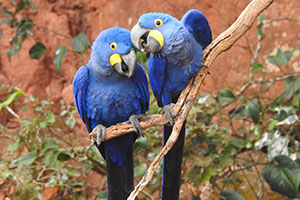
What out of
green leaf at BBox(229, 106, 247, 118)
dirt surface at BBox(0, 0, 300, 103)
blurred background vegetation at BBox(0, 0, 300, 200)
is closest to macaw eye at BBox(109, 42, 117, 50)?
blurred background vegetation at BBox(0, 0, 300, 200)

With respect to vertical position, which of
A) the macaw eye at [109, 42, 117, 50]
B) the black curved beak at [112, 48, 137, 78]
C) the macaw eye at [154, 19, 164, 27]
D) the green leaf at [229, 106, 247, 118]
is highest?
the green leaf at [229, 106, 247, 118]

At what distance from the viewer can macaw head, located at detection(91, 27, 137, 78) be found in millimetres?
1219

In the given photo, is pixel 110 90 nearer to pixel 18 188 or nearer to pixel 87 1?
pixel 18 188

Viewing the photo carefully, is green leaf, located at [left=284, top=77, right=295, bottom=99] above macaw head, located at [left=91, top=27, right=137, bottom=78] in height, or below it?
above

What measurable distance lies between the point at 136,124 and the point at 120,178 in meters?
0.21

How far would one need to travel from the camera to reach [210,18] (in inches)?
108

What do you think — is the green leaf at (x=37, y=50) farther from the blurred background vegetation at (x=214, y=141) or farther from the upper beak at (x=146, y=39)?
the upper beak at (x=146, y=39)

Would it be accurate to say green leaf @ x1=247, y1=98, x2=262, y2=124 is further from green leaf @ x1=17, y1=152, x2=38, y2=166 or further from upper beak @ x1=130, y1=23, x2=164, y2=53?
green leaf @ x1=17, y1=152, x2=38, y2=166

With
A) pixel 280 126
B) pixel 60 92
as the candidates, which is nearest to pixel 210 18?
pixel 280 126

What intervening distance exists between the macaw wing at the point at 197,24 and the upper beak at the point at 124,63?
0.34 m

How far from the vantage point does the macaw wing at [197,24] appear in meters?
1.44

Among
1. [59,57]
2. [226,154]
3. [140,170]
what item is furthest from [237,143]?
[59,57]

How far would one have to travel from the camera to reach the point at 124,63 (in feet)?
4.11

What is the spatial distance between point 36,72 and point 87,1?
745 mm
